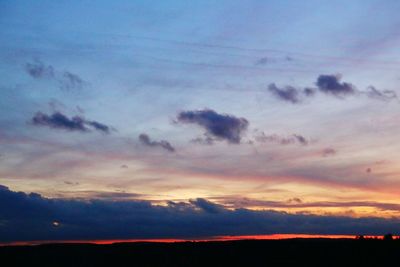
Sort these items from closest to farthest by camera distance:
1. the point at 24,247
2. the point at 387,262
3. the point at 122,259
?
1. the point at 387,262
2. the point at 122,259
3. the point at 24,247

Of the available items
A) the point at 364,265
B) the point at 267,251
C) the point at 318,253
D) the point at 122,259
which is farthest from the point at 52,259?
the point at 364,265

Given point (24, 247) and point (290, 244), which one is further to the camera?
point (24, 247)

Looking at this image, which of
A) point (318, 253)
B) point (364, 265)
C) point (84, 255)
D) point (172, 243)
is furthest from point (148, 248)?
point (364, 265)

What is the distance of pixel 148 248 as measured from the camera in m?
95.8

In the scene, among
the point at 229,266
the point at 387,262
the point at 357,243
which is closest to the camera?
the point at 387,262

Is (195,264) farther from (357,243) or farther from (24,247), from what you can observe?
(24,247)

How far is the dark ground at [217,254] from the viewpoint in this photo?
71.5m

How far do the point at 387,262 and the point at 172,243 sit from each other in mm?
37708

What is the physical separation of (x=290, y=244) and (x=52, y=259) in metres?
37.1

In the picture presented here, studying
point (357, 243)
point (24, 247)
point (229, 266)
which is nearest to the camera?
point (357, 243)

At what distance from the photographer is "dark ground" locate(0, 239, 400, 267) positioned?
71.5m

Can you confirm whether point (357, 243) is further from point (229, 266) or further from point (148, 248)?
point (148, 248)

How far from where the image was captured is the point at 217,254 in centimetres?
8538

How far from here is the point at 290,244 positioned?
81750 millimetres
